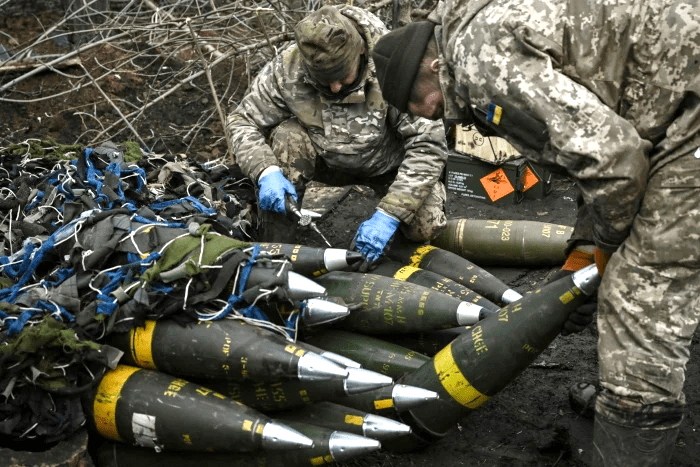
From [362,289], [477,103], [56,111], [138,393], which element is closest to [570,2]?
[477,103]

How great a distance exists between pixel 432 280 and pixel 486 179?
2.10 metres

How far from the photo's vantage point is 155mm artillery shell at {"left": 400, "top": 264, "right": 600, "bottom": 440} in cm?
Result: 341

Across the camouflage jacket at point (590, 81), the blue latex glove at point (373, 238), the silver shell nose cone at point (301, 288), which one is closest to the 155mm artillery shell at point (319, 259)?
the silver shell nose cone at point (301, 288)

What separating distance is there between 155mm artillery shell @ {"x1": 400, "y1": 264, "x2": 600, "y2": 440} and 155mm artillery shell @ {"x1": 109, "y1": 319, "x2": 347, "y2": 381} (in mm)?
555

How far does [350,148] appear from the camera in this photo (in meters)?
4.91

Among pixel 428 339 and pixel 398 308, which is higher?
pixel 398 308

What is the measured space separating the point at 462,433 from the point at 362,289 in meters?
0.81

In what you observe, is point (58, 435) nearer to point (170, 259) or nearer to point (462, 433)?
point (170, 259)

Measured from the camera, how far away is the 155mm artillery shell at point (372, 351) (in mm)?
3727

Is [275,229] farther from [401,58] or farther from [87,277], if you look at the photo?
[401,58]

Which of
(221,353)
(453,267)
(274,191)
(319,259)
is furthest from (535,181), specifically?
(221,353)

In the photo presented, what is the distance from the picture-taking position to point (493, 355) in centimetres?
343

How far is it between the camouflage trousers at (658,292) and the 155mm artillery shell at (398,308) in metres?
0.93

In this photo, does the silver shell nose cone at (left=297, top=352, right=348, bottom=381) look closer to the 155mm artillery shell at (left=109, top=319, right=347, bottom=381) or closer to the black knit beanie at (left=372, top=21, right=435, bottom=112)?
the 155mm artillery shell at (left=109, top=319, right=347, bottom=381)
